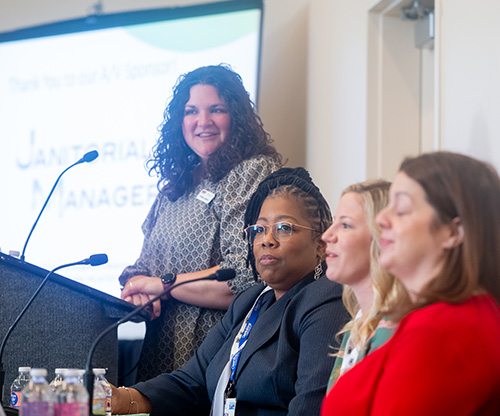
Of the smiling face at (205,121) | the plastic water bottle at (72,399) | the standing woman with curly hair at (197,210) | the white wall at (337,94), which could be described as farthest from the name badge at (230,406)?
the white wall at (337,94)

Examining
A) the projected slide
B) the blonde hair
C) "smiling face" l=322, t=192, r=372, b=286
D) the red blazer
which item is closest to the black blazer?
the blonde hair

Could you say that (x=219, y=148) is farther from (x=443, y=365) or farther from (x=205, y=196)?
(x=443, y=365)

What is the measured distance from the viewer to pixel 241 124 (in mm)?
3258

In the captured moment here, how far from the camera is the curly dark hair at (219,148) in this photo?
10.4 feet

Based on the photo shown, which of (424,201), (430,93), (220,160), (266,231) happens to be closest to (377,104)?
(430,93)

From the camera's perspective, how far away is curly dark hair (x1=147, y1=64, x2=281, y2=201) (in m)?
3.18

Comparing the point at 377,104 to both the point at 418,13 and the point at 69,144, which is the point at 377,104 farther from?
the point at 69,144

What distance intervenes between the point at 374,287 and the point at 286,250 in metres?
0.62

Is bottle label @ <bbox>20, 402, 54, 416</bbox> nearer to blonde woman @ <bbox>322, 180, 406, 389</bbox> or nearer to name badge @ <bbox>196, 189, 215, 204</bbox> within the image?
blonde woman @ <bbox>322, 180, 406, 389</bbox>

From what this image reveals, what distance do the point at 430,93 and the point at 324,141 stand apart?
2.34 ft

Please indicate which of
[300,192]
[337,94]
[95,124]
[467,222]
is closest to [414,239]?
[467,222]

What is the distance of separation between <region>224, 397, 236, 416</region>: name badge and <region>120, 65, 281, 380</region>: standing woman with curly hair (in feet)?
2.00

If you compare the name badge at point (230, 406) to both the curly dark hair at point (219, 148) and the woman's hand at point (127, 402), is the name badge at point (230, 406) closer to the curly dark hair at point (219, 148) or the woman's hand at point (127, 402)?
the woman's hand at point (127, 402)

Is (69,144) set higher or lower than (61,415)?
higher
